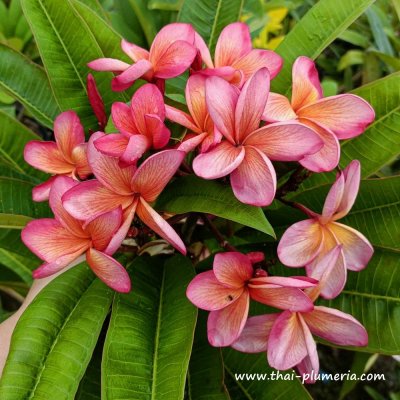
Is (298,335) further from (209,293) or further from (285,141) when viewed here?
(285,141)

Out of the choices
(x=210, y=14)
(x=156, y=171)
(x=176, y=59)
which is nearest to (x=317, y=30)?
(x=210, y=14)

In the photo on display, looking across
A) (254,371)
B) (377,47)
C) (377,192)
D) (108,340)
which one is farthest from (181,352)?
(377,47)

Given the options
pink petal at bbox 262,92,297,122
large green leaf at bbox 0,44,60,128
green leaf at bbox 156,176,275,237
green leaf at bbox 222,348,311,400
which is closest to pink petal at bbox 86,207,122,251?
green leaf at bbox 156,176,275,237

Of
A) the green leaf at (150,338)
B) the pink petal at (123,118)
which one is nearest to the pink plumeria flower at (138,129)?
the pink petal at (123,118)

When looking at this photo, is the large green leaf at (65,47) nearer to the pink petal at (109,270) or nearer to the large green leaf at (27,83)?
the large green leaf at (27,83)

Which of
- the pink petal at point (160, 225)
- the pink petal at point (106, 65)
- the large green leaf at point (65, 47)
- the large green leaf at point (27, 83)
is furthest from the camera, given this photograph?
the large green leaf at point (27, 83)
